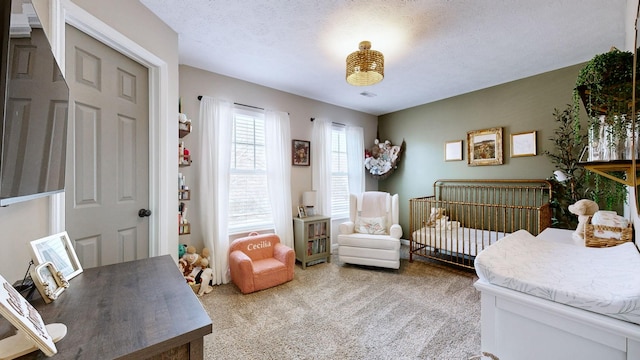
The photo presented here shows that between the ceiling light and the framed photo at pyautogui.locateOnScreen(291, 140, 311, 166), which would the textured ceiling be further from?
the framed photo at pyautogui.locateOnScreen(291, 140, 311, 166)

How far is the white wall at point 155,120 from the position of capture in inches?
39.9

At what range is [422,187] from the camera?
13.7 feet

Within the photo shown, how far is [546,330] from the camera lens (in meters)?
0.79

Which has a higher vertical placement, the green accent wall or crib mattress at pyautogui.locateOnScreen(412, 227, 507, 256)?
the green accent wall

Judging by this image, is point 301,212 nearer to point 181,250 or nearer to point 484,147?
point 181,250

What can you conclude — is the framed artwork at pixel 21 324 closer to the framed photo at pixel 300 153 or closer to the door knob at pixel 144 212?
the door knob at pixel 144 212

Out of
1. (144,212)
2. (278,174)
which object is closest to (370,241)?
(278,174)

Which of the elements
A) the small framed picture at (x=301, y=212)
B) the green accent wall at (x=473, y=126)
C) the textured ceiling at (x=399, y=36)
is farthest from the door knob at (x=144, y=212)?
the green accent wall at (x=473, y=126)

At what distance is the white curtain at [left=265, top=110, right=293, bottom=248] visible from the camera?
3.35 meters

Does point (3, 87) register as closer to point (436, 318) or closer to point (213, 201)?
point (213, 201)

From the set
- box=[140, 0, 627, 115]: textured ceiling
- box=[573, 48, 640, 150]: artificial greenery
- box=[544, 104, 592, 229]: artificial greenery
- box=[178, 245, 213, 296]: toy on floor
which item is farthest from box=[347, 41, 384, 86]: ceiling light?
box=[178, 245, 213, 296]: toy on floor

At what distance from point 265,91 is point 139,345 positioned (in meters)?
3.22

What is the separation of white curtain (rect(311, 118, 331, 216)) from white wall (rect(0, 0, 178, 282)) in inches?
83.8

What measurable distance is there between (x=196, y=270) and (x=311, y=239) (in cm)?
149
